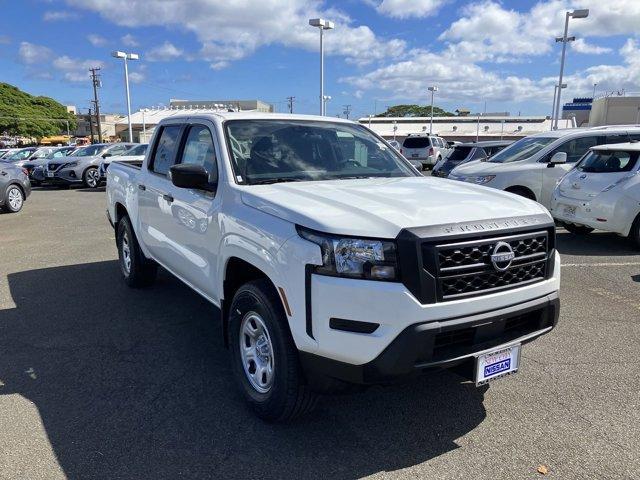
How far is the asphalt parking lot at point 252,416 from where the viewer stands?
2.90 metres

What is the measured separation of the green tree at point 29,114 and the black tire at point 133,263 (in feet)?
265

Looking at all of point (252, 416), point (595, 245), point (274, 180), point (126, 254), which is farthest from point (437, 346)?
point (595, 245)

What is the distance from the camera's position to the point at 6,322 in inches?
202

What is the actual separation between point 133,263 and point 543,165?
25.6ft

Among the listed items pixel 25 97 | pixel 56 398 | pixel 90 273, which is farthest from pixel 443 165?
pixel 25 97

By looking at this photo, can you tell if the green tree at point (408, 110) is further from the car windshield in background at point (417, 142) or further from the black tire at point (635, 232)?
the black tire at point (635, 232)

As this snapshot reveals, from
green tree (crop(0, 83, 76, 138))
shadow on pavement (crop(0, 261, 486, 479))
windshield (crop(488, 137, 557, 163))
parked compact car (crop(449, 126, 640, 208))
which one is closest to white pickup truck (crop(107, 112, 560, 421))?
shadow on pavement (crop(0, 261, 486, 479))

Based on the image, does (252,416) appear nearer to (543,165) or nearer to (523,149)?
(543,165)

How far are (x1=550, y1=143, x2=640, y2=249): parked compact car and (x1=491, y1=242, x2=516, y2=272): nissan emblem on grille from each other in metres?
6.11

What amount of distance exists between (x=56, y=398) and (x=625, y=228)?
7912mm

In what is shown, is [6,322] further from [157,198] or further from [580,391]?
[580,391]

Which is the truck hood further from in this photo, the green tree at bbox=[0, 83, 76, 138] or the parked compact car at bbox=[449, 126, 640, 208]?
the green tree at bbox=[0, 83, 76, 138]

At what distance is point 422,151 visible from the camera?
969 inches

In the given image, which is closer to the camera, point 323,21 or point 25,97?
point 323,21
